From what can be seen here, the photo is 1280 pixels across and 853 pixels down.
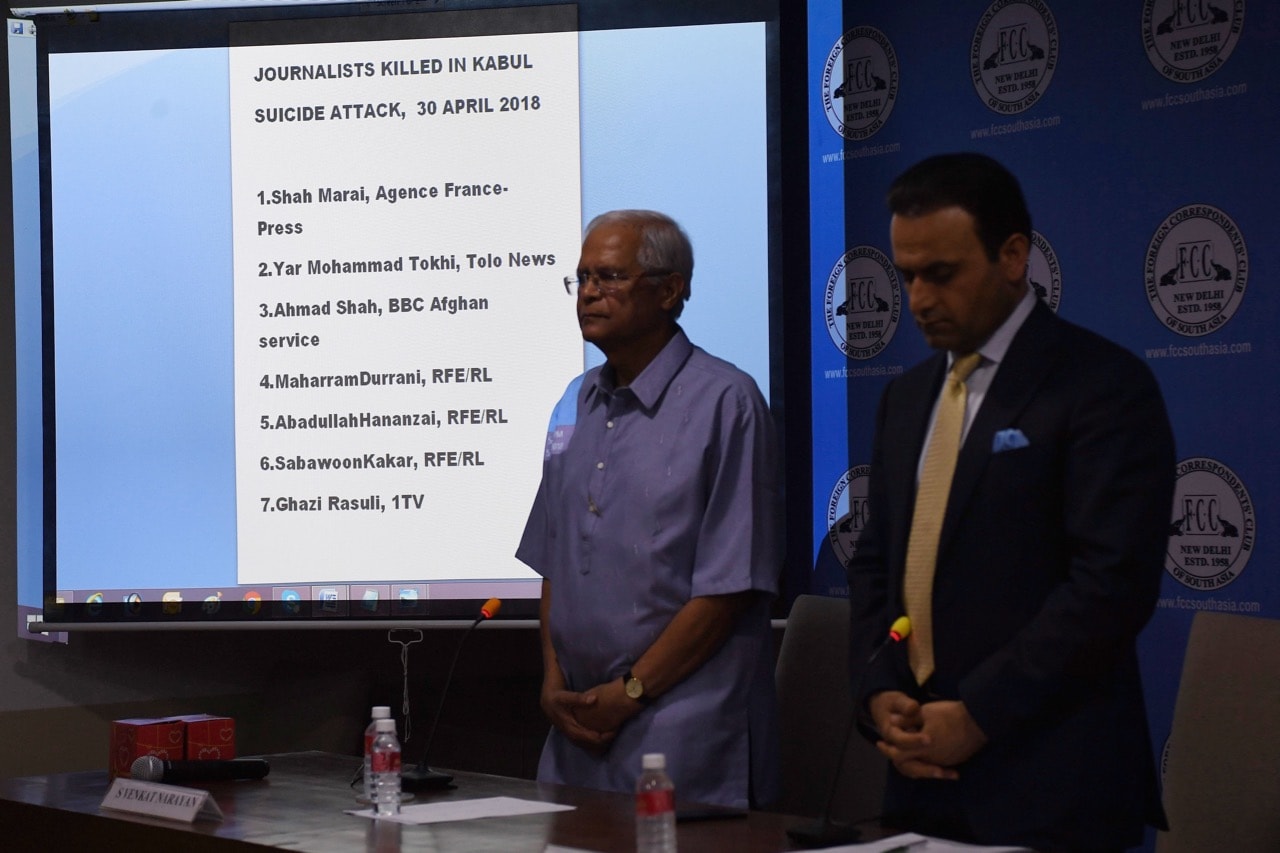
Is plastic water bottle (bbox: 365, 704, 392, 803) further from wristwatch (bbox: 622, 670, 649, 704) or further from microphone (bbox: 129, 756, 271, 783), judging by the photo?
wristwatch (bbox: 622, 670, 649, 704)

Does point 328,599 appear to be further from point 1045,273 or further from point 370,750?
point 1045,273

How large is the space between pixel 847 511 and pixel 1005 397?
186 centimetres

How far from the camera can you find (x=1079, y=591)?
6.04 feet

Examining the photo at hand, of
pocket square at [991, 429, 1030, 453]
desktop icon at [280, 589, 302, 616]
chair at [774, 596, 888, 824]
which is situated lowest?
chair at [774, 596, 888, 824]

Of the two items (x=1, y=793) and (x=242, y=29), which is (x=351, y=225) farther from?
(x=1, y=793)

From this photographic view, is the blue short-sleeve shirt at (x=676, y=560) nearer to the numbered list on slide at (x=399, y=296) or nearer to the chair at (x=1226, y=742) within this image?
the chair at (x=1226, y=742)

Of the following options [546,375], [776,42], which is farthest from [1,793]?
[776,42]

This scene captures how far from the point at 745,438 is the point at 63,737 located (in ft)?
7.75

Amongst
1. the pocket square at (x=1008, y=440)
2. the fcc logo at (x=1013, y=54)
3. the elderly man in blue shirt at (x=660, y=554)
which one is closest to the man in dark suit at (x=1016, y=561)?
the pocket square at (x=1008, y=440)

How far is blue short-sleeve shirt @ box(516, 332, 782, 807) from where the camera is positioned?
2582mm

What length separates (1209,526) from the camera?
10.3 ft

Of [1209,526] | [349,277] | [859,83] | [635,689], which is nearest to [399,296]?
[349,277]

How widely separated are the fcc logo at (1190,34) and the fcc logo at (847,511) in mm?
1234

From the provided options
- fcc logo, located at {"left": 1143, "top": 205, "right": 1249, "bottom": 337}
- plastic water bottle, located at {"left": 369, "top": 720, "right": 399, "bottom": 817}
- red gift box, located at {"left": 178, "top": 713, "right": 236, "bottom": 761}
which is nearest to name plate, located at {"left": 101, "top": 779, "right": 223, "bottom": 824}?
plastic water bottle, located at {"left": 369, "top": 720, "right": 399, "bottom": 817}
